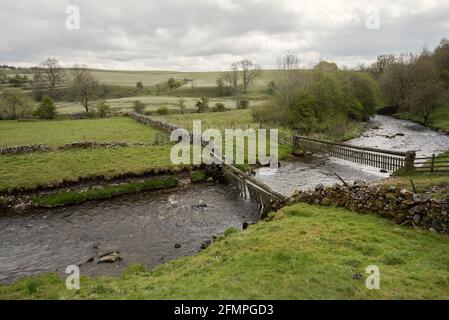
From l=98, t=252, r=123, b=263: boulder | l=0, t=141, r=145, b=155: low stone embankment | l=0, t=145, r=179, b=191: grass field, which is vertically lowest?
l=98, t=252, r=123, b=263: boulder

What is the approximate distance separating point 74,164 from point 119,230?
13418 mm

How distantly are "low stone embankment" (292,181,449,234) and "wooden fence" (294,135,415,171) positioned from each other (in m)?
10.5

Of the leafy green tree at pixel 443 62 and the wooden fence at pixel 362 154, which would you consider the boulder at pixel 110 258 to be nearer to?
the wooden fence at pixel 362 154

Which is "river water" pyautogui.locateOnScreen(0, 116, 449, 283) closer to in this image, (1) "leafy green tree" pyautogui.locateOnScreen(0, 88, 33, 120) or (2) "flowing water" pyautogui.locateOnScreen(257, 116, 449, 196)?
(2) "flowing water" pyautogui.locateOnScreen(257, 116, 449, 196)

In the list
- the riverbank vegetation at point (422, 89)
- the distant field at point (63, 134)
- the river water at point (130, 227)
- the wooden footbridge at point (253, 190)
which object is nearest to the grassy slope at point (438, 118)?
the riverbank vegetation at point (422, 89)

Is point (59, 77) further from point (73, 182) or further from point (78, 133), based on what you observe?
point (73, 182)

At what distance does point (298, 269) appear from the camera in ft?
32.4

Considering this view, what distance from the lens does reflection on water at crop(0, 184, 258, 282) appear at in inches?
622

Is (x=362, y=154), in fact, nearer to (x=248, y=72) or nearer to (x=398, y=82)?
(x=398, y=82)

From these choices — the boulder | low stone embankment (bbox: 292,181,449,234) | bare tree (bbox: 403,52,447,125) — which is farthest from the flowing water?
the boulder

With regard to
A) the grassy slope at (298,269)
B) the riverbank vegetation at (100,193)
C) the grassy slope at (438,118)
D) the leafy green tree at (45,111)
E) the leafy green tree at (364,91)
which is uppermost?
the leafy green tree at (364,91)

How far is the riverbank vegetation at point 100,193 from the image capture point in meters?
23.8

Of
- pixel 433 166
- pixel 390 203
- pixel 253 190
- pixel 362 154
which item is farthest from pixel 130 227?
pixel 362 154

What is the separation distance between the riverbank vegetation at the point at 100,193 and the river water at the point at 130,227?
0.93 m
